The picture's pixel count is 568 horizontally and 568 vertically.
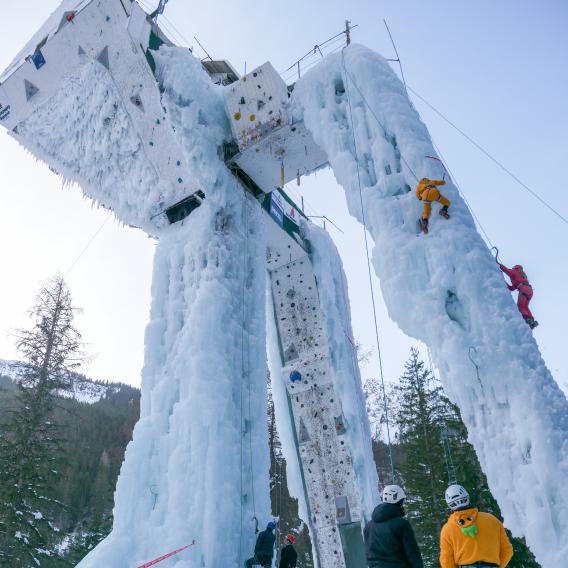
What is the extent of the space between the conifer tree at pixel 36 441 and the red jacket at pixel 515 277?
1086 cm

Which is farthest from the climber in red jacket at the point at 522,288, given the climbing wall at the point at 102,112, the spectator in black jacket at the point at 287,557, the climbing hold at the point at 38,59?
the climbing hold at the point at 38,59

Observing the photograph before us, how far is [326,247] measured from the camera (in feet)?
31.9

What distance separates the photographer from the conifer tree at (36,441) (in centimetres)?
975

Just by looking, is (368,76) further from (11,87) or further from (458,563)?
(11,87)

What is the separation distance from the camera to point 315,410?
8.80 meters

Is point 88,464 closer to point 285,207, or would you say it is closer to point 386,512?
point 285,207

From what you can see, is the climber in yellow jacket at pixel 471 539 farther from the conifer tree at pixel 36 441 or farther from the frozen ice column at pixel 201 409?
the conifer tree at pixel 36 441

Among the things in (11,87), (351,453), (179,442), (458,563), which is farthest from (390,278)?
(11,87)

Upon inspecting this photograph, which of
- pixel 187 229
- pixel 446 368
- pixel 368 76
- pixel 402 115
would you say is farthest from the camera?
pixel 187 229

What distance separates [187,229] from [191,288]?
1049 mm

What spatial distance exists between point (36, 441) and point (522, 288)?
433 inches

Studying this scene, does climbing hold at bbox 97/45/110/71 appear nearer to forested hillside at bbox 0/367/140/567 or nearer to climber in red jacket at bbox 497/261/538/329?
climber in red jacket at bbox 497/261/538/329

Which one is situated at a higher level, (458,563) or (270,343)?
(270,343)

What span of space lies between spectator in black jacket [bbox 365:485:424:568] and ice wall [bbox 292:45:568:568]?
79cm
